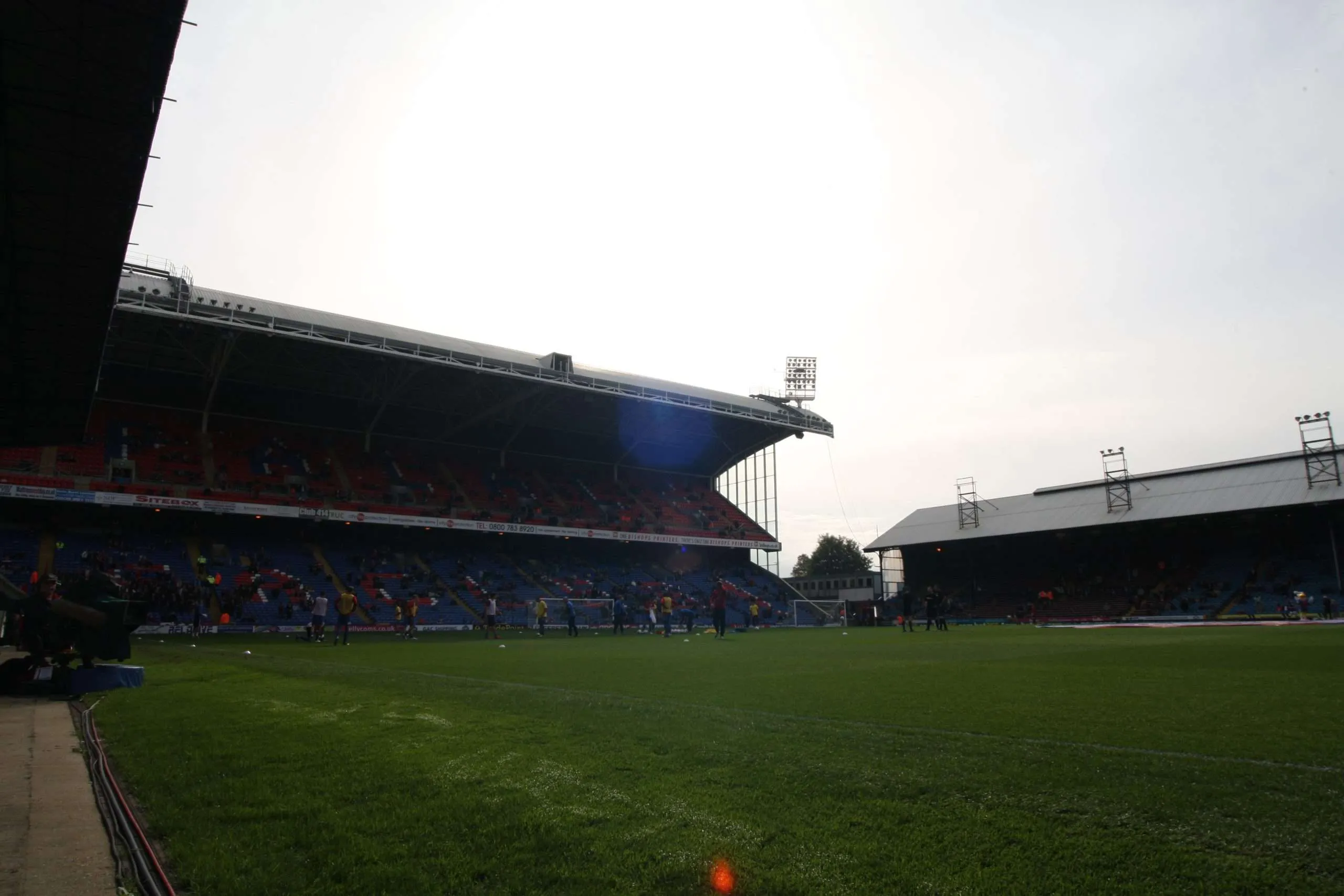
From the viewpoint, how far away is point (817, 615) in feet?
160

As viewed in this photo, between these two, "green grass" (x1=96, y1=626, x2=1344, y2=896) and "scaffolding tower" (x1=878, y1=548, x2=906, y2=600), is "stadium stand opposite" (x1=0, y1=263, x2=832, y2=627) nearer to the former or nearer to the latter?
"scaffolding tower" (x1=878, y1=548, x2=906, y2=600)

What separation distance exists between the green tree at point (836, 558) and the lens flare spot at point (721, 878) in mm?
110200

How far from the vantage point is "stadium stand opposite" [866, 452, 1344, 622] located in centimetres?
4003

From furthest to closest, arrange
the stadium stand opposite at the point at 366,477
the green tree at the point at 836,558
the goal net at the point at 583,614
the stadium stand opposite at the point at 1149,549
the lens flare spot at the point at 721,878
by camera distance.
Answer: the green tree at the point at 836,558, the stadium stand opposite at the point at 1149,549, the goal net at the point at 583,614, the stadium stand opposite at the point at 366,477, the lens flare spot at the point at 721,878

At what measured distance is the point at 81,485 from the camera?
32.2 metres

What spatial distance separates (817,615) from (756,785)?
149ft

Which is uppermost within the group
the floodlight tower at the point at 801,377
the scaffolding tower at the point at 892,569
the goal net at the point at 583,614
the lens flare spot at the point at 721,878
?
the floodlight tower at the point at 801,377

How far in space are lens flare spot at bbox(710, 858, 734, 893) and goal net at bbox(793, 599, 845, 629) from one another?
4497 centimetres

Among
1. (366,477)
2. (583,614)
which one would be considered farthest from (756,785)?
(366,477)

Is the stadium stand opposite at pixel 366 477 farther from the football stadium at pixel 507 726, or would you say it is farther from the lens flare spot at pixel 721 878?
the lens flare spot at pixel 721 878

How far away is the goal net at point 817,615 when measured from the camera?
47.9m

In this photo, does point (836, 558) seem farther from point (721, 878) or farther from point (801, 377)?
point (721, 878)

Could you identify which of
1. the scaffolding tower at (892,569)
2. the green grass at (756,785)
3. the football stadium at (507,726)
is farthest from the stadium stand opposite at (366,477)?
the green grass at (756,785)

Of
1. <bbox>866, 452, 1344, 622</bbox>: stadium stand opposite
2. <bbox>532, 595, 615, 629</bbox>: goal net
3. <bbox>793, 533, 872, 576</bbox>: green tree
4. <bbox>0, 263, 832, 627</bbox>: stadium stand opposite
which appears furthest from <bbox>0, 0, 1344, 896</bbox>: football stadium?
<bbox>793, 533, 872, 576</bbox>: green tree
